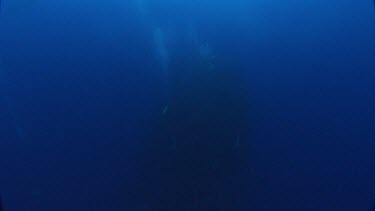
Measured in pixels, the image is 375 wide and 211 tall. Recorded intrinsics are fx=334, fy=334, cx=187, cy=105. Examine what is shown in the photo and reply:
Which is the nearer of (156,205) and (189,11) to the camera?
(189,11)

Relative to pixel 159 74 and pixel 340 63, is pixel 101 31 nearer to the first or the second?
pixel 159 74

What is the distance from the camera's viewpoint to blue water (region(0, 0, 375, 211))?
1596 mm

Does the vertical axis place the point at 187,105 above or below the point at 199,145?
above

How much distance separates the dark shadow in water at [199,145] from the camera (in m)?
1.64

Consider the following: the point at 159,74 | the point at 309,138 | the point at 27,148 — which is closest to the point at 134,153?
the point at 159,74

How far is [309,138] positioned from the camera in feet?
5.46

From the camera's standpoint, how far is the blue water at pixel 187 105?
160 cm

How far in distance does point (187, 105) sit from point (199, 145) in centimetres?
21

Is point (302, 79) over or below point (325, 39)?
below

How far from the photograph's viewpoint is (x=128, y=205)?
1.71m

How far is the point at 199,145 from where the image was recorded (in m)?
1.68

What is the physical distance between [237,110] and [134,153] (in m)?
0.56

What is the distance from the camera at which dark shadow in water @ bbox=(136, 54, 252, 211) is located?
164cm

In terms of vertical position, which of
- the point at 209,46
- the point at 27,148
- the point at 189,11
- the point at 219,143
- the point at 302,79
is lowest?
the point at 219,143
